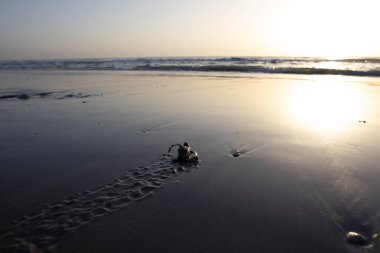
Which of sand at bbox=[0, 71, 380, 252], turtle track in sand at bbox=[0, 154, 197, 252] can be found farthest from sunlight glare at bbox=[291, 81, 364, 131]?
turtle track in sand at bbox=[0, 154, 197, 252]

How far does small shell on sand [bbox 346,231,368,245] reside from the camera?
301cm

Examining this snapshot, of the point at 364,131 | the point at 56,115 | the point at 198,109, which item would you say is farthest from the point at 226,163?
the point at 56,115

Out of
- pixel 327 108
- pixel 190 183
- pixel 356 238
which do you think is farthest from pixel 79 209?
pixel 327 108

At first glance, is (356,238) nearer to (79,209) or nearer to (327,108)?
(79,209)

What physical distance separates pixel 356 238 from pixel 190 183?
6.61ft

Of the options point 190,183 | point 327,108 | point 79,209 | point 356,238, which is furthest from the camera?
point 327,108

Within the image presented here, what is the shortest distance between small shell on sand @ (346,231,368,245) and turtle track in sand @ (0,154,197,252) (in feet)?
7.08

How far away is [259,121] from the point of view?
796cm

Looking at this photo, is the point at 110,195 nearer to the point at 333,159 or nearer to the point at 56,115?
the point at 333,159

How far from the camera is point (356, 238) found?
3068 millimetres

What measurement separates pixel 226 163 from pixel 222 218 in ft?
5.68

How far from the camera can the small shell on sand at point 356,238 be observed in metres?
3.01

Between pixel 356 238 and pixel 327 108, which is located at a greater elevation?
pixel 327 108

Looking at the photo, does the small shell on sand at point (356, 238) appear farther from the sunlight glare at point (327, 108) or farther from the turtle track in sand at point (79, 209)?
the sunlight glare at point (327, 108)
